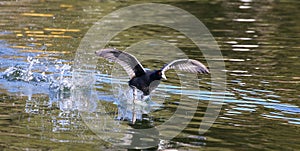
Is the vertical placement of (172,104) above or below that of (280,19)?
below

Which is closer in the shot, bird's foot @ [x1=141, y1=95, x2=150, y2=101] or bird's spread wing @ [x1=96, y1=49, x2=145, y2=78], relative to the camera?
bird's spread wing @ [x1=96, y1=49, x2=145, y2=78]

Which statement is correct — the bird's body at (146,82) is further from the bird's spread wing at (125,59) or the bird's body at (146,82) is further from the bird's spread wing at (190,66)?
the bird's spread wing at (190,66)

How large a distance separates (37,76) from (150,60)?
9.43 feet

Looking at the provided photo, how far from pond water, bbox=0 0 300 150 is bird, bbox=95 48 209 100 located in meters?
0.34

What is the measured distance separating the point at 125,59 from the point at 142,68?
0.34m

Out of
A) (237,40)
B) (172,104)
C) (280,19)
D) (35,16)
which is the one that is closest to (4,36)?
(35,16)

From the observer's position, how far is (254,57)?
13766mm

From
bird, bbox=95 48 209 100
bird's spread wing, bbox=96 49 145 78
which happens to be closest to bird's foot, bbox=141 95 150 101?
bird, bbox=95 48 209 100

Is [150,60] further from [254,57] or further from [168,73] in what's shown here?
[254,57]

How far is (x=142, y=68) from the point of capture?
31.9ft

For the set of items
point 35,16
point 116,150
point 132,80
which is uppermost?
point 35,16

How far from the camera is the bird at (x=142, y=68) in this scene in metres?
9.31

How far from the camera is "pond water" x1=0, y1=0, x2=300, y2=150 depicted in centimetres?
813

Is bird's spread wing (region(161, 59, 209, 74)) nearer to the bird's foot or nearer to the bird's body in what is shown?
the bird's body
